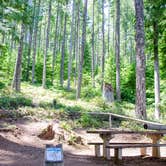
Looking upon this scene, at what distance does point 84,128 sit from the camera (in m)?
15.0

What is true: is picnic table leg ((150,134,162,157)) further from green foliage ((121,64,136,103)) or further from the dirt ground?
green foliage ((121,64,136,103))

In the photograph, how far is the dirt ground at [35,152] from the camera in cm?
875

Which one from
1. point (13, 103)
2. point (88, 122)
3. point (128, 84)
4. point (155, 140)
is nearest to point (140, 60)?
point (88, 122)

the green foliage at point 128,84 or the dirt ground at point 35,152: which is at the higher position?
the green foliage at point 128,84

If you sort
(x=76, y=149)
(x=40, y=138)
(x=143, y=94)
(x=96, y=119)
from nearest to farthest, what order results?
(x=76, y=149), (x=40, y=138), (x=143, y=94), (x=96, y=119)

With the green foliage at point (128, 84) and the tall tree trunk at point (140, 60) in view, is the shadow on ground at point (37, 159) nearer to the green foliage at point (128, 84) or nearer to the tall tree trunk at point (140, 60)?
the tall tree trunk at point (140, 60)

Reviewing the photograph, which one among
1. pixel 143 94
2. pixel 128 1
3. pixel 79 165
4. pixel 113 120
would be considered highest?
pixel 128 1

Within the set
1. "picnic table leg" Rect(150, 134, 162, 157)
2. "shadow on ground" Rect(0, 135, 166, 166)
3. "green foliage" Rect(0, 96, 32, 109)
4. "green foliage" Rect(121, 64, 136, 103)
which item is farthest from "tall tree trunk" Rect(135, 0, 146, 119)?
"green foliage" Rect(121, 64, 136, 103)

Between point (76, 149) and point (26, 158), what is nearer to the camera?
point (26, 158)

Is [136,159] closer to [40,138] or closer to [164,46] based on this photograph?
[40,138]

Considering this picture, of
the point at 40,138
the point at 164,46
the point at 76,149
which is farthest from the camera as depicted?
the point at 164,46

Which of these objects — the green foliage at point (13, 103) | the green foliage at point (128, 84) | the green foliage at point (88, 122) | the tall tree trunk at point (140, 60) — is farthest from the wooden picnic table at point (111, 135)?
the green foliage at point (128, 84)

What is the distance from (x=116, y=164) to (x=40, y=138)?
13.6ft

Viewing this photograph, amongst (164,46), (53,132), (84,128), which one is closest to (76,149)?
(53,132)
